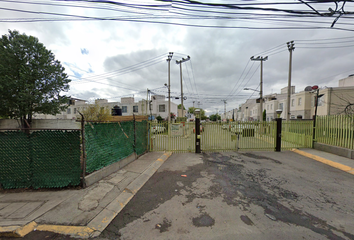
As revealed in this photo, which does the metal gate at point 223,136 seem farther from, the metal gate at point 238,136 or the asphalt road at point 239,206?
the asphalt road at point 239,206

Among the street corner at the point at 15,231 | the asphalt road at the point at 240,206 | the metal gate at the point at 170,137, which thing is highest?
the metal gate at the point at 170,137

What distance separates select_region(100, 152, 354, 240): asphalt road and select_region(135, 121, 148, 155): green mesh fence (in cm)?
230

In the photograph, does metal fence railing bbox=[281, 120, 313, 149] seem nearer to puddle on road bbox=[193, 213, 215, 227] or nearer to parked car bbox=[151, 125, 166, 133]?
parked car bbox=[151, 125, 166, 133]

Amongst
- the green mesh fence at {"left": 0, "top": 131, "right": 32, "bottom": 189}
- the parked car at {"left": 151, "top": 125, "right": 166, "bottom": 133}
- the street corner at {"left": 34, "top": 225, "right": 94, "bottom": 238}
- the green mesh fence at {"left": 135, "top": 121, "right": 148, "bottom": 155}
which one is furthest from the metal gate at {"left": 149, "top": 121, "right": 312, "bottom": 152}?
the street corner at {"left": 34, "top": 225, "right": 94, "bottom": 238}

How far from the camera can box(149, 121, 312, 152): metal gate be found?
852cm

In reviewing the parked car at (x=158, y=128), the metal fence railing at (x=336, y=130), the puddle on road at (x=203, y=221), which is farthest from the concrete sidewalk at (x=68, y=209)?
the metal fence railing at (x=336, y=130)

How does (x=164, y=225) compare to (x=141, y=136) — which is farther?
(x=141, y=136)

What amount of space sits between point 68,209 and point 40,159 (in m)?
1.87

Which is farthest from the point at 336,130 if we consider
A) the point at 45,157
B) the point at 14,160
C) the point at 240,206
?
the point at 14,160

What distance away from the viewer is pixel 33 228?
102 inches

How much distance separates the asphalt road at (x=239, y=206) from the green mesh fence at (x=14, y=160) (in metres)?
2.24

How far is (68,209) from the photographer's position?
10.2ft

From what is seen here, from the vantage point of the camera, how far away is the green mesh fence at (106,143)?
14.0ft

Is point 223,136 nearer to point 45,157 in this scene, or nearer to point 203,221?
point 203,221
